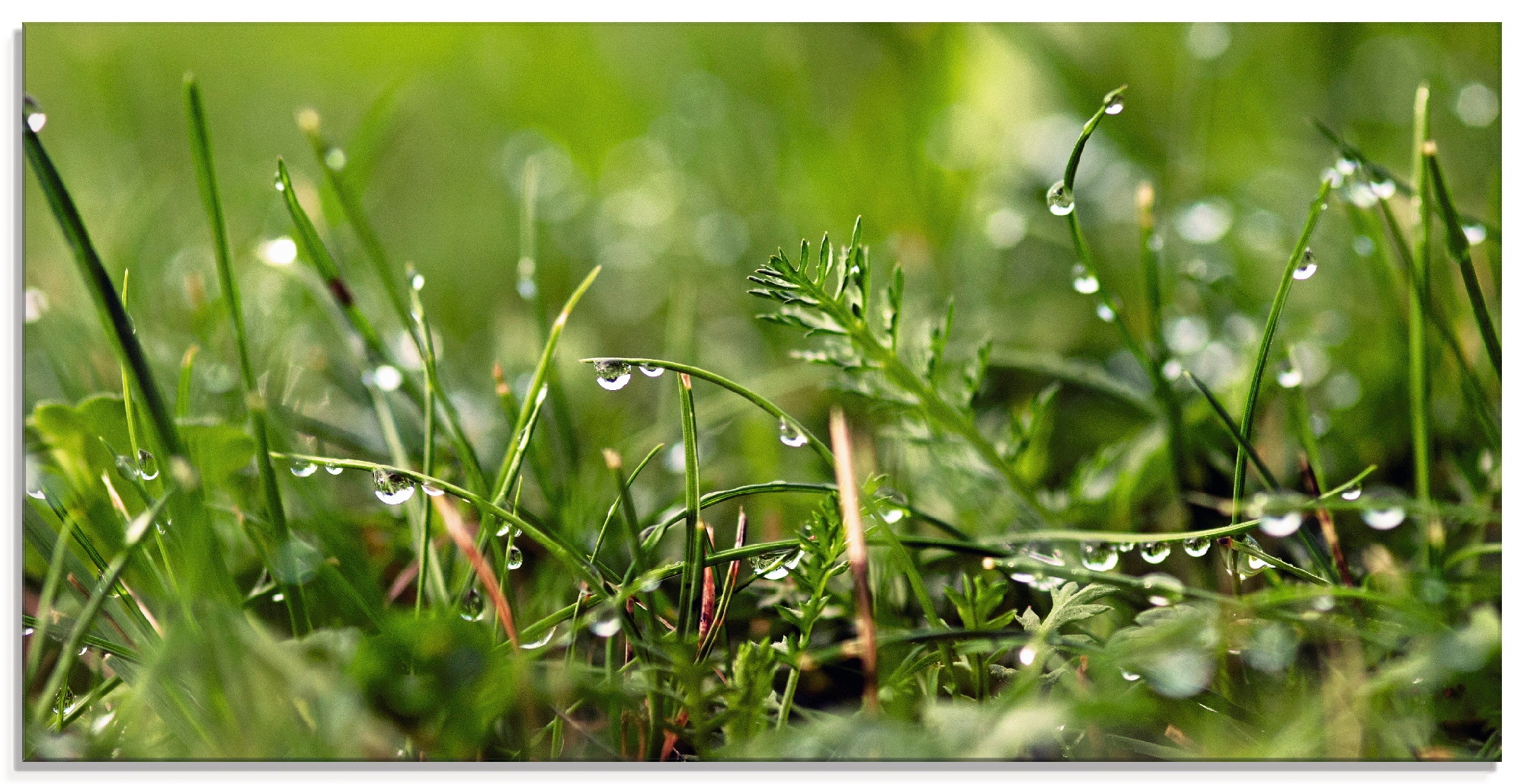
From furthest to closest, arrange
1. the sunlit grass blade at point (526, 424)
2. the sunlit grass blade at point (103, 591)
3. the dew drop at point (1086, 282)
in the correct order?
the dew drop at point (1086, 282) → the sunlit grass blade at point (526, 424) → the sunlit grass blade at point (103, 591)

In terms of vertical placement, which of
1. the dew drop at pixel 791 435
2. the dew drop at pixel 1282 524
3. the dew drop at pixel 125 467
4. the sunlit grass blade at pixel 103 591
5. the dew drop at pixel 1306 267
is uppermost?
the dew drop at pixel 1306 267

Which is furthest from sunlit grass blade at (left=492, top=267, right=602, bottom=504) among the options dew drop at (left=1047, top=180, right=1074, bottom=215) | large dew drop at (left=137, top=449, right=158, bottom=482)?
dew drop at (left=1047, top=180, right=1074, bottom=215)

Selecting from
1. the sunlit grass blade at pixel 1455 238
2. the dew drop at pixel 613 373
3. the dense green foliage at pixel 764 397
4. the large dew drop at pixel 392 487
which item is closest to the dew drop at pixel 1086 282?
the dense green foliage at pixel 764 397

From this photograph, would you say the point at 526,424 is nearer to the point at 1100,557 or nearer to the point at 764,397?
the point at 764,397

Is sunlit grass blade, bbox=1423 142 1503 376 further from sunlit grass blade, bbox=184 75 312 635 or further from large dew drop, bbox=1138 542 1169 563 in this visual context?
sunlit grass blade, bbox=184 75 312 635

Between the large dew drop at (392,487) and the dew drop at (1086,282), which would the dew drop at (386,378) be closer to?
the large dew drop at (392,487)

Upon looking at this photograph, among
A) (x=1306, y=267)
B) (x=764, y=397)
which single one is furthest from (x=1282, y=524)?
(x=764, y=397)
